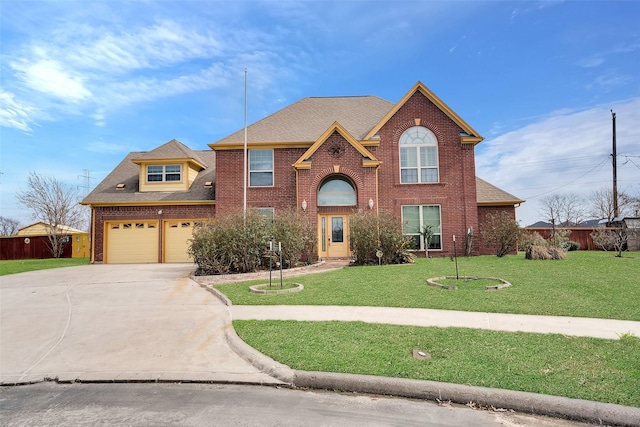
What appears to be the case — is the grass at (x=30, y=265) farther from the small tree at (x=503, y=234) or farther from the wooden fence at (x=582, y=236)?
the wooden fence at (x=582, y=236)

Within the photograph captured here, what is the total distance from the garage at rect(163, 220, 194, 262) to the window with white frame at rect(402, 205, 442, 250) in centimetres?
1170

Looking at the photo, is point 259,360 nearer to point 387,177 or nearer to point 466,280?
point 466,280

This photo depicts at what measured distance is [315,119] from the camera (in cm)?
2228

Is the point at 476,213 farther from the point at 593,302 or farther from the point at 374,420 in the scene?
the point at 374,420

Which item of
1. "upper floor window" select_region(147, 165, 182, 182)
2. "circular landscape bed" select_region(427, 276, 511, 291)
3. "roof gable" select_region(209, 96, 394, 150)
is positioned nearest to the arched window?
"roof gable" select_region(209, 96, 394, 150)

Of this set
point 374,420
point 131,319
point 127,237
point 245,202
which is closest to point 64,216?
point 127,237

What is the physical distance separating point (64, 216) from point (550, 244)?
36.4 meters

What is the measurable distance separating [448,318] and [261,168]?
50.1 ft

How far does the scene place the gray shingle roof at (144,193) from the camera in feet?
70.3

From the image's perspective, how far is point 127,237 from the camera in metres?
21.5

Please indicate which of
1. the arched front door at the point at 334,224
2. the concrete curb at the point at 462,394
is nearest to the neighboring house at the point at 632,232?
Answer: the arched front door at the point at 334,224

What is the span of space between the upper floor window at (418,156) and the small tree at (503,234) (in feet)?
12.0

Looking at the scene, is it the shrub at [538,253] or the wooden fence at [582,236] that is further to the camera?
the wooden fence at [582,236]

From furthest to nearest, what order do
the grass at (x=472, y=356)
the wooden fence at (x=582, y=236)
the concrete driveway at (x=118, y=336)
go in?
the wooden fence at (x=582, y=236) < the concrete driveway at (x=118, y=336) < the grass at (x=472, y=356)
